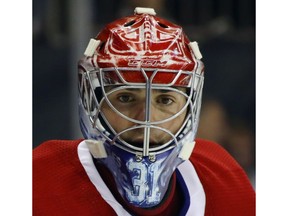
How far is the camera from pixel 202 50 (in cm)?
195

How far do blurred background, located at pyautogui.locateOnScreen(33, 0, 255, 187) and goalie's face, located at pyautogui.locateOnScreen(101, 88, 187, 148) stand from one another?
295mm

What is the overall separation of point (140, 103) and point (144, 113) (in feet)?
0.09

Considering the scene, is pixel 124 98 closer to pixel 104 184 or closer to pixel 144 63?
pixel 144 63

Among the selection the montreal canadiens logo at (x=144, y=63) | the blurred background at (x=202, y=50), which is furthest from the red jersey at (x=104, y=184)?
the montreal canadiens logo at (x=144, y=63)

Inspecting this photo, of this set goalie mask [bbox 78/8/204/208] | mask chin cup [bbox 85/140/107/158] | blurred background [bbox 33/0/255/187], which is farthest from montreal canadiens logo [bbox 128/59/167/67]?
blurred background [bbox 33/0/255/187]

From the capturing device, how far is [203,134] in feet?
6.22

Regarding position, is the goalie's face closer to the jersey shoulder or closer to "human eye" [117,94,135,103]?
"human eye" [117,94,135,103]

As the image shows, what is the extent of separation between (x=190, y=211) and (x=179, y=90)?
279 millimetres

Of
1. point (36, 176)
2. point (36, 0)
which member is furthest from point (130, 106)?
point (36, 0)

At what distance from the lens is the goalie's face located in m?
1.43

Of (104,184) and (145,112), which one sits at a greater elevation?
(145,112)

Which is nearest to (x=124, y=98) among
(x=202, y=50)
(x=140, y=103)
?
(x=140, y=103)

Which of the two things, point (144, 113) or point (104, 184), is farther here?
point (104, 184)

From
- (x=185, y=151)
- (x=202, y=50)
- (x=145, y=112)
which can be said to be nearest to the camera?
(x=145, y=112)
